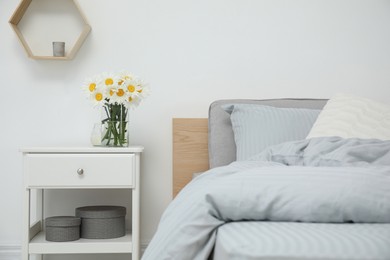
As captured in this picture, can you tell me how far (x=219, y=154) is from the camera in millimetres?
2600

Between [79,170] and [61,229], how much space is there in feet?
0.86

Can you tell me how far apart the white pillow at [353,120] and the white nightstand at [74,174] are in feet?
2.52

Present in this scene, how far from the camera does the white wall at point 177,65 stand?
2912 mm

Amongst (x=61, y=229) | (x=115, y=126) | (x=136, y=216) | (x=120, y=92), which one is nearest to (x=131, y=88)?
(x=120, y=92)

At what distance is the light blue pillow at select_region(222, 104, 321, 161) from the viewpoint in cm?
246

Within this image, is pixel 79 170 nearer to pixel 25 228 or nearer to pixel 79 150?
pixel 79 150

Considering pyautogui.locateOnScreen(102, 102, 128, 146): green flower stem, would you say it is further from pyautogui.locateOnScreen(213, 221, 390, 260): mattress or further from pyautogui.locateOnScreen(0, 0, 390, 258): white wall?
pyautogui.locateOnScreen(213, 221, 390, 260): mattress

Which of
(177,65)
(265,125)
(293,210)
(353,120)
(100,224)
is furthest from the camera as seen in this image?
(177,65)

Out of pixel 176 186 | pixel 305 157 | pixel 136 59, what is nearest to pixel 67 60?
pixel 136 59

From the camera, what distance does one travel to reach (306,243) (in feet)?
3.37

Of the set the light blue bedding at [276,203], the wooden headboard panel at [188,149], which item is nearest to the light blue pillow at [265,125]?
the wooden headboard panel at [188,149]

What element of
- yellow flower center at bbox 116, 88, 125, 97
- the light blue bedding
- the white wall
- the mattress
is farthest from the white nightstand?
the mattress

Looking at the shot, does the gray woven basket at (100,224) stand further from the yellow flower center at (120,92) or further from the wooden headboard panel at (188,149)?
the yellow flower center at (120,92)

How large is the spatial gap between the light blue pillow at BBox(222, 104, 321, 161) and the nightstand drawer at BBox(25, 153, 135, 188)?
1.51 ft
